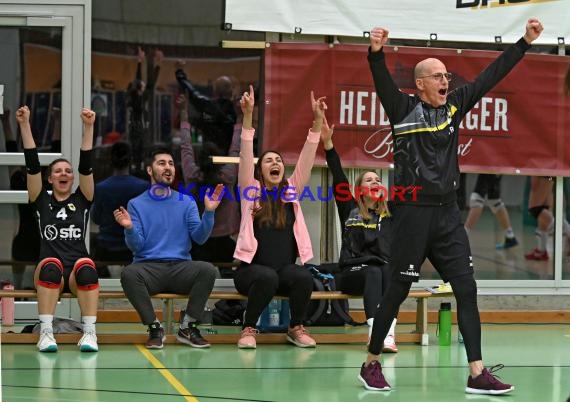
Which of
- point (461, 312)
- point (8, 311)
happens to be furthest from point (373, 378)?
point (8, 311)

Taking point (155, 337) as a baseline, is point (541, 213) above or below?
above

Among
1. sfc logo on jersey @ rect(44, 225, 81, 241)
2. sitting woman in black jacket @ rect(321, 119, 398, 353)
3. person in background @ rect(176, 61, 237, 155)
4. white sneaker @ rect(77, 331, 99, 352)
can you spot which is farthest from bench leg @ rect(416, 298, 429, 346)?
sfc logo on jersey @ rect(44, 225, 81, 241)

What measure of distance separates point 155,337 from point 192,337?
10.2 inches

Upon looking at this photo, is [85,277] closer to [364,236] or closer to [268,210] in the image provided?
[268,210]

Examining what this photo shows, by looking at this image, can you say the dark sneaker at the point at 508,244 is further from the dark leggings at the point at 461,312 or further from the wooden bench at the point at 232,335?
the dark leggings at the point at 461,312

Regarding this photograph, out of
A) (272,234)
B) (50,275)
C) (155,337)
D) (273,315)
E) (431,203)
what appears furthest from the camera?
(273,315)

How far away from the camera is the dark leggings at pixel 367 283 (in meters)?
8.02

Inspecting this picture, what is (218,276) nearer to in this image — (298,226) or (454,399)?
(298,226)

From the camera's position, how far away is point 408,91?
9242mm

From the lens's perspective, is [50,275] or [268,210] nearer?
[50,275]

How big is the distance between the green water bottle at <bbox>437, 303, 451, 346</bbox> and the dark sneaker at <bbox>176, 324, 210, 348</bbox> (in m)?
1.69

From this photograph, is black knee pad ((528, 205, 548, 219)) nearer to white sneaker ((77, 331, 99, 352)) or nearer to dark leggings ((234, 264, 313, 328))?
dark leggings ((234, 264, 313, 328))

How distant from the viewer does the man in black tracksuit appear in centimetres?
622

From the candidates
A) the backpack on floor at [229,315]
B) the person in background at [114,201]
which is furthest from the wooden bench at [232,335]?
the person in background at [114,201]
